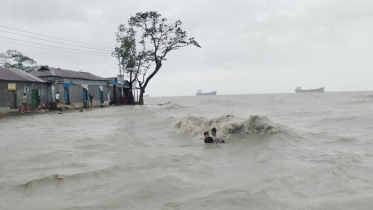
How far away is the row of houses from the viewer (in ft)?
65.2

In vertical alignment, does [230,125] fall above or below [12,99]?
below

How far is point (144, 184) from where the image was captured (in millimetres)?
5430

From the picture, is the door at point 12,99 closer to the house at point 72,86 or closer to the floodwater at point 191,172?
the house at point 72,86

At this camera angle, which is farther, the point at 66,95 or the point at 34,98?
the point at 66,95

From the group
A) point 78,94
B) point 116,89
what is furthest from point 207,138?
point 116,89

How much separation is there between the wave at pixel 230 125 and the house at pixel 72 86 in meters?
15.3

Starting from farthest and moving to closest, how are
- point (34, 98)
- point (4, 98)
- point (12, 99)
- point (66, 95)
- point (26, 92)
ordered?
point (66, 95)
point (34, 98)
point (26, 92)
point (12, 99)
point (4, 98)

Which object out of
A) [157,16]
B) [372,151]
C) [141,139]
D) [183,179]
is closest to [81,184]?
[183,179]

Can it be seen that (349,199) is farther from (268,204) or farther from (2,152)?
(2,152)

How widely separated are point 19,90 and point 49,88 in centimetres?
348

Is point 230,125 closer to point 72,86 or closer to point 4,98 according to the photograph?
point 4,98

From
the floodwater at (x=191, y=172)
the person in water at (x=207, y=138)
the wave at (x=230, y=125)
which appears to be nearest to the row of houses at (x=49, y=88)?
the floodwater at (x=191, y=172)

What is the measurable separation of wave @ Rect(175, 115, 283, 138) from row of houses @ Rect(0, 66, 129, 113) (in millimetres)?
13101

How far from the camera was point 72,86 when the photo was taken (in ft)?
89.0
